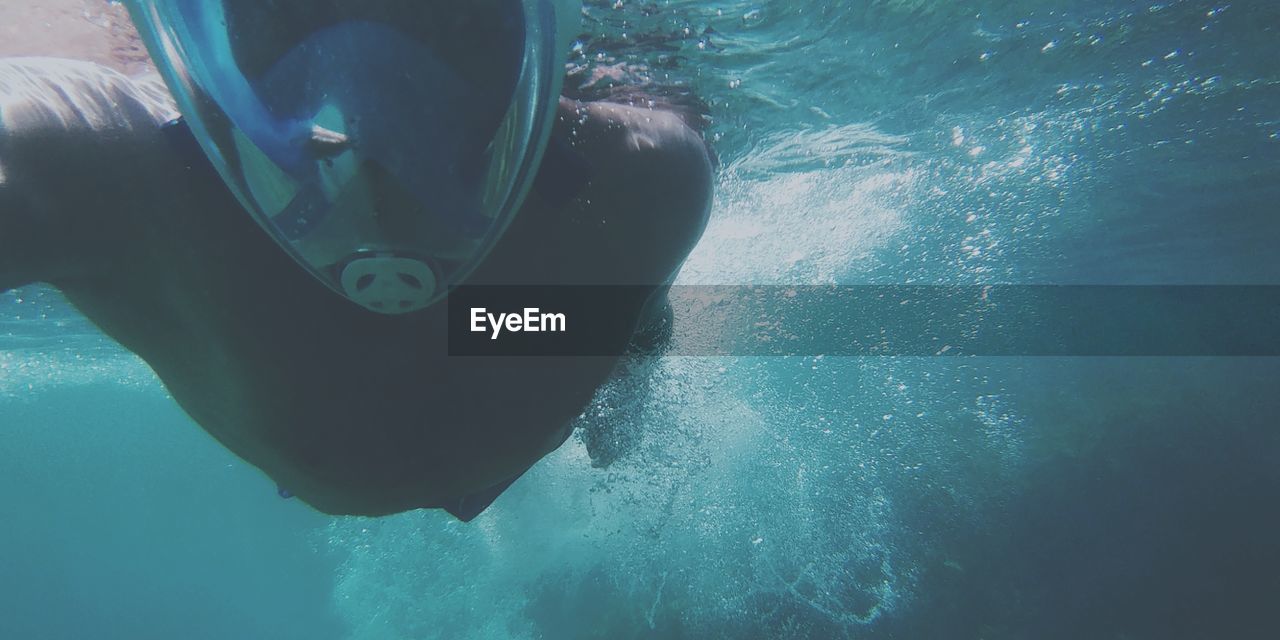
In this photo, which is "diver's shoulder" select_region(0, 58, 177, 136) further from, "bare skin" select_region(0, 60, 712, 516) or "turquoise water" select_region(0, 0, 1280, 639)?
"turquoise water" select_region(0, 0, 1280, 639)

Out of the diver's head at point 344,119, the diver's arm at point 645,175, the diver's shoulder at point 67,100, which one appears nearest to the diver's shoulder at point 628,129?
the diver's arm at point 645,175

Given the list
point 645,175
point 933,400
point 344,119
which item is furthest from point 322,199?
point 933,400

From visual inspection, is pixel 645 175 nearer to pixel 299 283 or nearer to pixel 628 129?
pixel 628 129

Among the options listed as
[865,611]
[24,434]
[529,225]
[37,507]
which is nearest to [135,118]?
[529,225]

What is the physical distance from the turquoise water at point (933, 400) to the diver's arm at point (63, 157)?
3.52 m

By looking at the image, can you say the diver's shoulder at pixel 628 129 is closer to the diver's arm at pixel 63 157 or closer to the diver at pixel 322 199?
the diver at pixel 322 199

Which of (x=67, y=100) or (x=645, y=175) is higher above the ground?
(x=67, y=100)

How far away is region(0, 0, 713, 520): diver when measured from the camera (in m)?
1.27

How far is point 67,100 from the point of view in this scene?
4.80 feet

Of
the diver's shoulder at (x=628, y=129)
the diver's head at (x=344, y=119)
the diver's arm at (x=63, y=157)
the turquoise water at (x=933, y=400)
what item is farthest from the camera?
the turquoise water at (x=933, y=400)

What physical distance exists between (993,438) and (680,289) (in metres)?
11.8

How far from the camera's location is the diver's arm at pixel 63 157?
1.39 metres

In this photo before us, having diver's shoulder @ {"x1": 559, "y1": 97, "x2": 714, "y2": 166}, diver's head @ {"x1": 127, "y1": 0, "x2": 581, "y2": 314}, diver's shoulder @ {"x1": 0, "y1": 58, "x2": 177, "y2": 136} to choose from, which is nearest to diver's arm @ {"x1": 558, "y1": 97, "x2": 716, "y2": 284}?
diver's shoulder @ {"x1": 559, "y1": 97, "x2": 714, "y2": 166}

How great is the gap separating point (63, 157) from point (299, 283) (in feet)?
1.85
